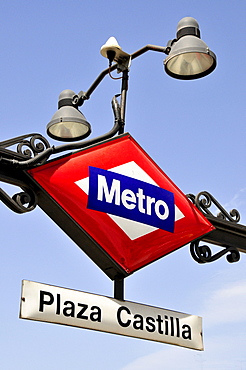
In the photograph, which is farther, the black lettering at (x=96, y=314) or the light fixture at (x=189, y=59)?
the light fixture at (x=189, y=59)

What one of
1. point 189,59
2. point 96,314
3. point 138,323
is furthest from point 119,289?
point 189,59

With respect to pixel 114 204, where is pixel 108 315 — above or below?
below

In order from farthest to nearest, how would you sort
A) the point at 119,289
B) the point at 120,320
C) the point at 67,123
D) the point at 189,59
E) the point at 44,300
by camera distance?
the point at 67,123
the point at 189,59
the point at 119,289
the point at 120,320
the point at 44,300

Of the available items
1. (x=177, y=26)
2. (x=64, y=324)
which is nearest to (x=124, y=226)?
(x=64, y=324)

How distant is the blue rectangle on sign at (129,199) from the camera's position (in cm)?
538

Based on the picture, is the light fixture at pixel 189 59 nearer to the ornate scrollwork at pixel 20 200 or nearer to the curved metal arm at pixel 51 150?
the curved metal arm at pixel 51 150

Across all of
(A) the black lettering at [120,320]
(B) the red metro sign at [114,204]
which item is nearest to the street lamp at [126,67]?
(B) the red metro sign at [114,204]

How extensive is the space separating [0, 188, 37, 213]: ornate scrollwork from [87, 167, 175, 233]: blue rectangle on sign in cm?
48

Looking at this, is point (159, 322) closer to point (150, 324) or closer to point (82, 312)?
point (150, 324)

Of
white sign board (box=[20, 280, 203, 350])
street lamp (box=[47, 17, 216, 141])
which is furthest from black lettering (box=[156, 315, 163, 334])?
street lamp (box=[47, 17, 216, 141])

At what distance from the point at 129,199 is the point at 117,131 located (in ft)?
2.35

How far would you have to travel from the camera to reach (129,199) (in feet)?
18.1

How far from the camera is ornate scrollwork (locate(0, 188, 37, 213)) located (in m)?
5.02

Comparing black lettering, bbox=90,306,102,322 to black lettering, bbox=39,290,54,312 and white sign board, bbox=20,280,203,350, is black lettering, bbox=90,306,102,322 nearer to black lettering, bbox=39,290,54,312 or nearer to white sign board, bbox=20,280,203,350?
white sign board, bbox=20,280,203,350
